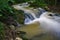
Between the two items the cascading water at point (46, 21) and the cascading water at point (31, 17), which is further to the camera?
the cascading water at point (31, 17)

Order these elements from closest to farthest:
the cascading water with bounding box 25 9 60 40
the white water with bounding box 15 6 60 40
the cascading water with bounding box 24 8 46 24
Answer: the cascading water with bounding box 25 9 60 40 → the white water with bounding box 15 6 60 40 → the cascading water with bounding box 24 8 46 24

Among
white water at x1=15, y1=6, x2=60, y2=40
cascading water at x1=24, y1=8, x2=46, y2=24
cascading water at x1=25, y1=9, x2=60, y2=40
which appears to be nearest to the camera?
cascading water at x1=25, y1=9, x2=60, y2=40

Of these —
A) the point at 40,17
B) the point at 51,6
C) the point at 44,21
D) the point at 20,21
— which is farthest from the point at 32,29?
the point at 51,6

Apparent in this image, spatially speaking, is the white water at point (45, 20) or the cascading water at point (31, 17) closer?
the white water at point (45, 20)

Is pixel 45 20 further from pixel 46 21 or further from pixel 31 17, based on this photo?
pixel 31 17

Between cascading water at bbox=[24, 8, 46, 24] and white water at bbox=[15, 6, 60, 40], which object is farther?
cascading water at bbox=[24, 8, 46, 24]

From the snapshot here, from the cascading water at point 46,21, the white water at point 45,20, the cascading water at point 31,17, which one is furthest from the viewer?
the cascading water at point 31,17

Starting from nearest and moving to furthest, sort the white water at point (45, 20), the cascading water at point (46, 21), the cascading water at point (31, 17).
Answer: the cascading water at point (46, 21), the white water at point (45, 20), the cascading water at point (31, 17)


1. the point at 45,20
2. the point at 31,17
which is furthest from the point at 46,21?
the point at 31,17

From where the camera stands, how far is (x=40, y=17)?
11.5 meters

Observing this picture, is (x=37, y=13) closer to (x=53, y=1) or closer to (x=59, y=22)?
(x=59, y=22)

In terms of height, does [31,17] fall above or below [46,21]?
above

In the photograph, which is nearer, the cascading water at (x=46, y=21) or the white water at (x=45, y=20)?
the cascading water at (x=46, y=21)

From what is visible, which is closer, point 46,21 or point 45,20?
point 46,21
